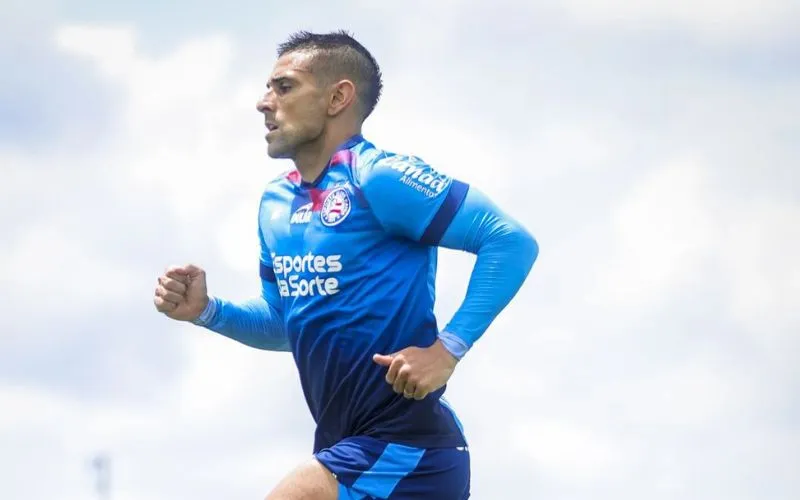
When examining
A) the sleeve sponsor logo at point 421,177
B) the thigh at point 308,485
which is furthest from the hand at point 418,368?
the sleeve sponsor logo at point 421,177

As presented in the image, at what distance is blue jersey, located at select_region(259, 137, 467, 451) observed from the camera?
10375 millimetres

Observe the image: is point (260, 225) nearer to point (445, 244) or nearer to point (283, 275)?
point (283, 275)

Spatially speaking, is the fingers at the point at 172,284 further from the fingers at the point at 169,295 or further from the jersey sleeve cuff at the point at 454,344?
the jersey sleeve cuff at the point at 454,344

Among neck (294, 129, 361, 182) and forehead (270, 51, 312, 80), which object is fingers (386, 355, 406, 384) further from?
forehead (270, 51, 312, 80)

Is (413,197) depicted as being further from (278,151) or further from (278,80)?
(278,80)

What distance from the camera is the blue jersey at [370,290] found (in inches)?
408

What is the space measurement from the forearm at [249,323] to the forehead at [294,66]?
147 cm

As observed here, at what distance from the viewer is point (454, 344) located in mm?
10117

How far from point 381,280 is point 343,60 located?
4.89ft

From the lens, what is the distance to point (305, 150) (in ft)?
35.8

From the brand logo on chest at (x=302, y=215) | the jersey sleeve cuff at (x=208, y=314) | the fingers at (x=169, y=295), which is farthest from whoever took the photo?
the jersey sleeve cuff at (x=208, y=314)

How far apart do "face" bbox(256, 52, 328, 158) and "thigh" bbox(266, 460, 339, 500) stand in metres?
1.88

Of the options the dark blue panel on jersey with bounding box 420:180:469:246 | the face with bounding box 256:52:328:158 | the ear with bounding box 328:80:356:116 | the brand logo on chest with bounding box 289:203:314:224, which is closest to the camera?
the dark blue panel on jersey with bounding box 420:180:469:246

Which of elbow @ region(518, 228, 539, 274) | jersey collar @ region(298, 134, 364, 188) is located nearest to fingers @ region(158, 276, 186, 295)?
jersey collar @ region(298, 134, 364, 188)
